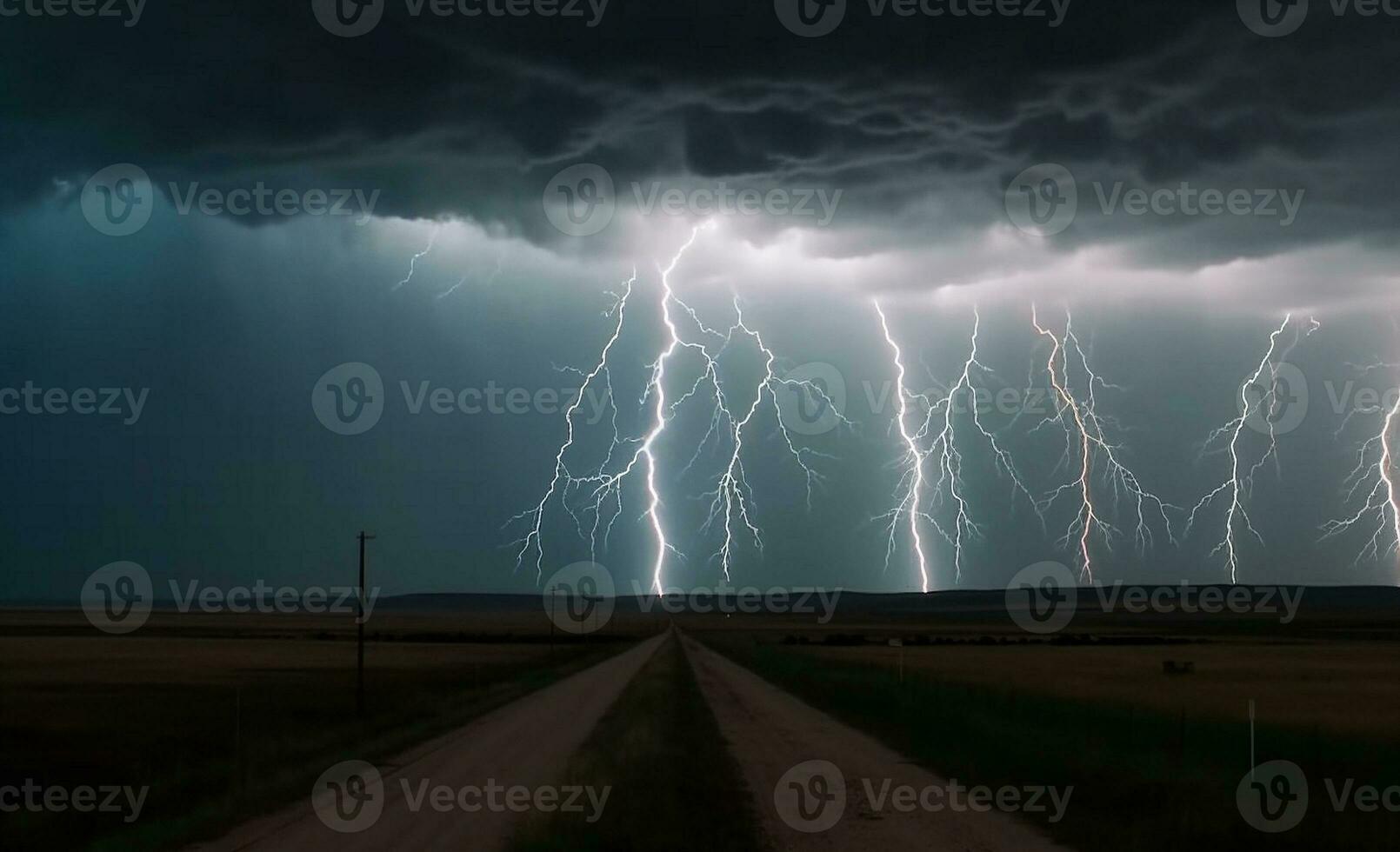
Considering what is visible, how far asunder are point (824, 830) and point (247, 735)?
17.4 metres

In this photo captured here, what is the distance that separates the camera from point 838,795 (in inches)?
629

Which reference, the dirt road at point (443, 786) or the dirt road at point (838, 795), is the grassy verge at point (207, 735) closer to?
the dirt road at point (443, 786)

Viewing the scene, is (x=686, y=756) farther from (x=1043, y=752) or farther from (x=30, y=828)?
(x=30, y=828)

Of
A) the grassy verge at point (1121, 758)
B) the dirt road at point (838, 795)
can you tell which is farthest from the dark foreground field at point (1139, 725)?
the dirt road at point (838, 795)

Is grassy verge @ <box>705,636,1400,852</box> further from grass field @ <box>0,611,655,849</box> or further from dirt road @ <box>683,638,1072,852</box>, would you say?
grass field @ <box>0,611,655,849</box>

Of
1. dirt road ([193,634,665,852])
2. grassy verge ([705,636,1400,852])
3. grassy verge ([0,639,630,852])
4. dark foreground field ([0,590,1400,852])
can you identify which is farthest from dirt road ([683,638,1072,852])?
grassy verge ([0,639,630,852])

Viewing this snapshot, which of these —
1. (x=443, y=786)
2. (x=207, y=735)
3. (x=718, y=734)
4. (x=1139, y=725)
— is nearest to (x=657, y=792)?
(x=443, y=786)

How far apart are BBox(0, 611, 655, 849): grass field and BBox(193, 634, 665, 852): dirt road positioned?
79 centimetres

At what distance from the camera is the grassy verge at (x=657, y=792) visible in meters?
12.5

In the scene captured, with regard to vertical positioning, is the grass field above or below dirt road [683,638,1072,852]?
above

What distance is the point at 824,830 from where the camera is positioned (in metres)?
13.3

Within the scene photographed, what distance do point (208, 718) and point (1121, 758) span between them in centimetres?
2249

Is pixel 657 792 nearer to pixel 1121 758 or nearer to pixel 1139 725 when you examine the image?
pixel 1121 758

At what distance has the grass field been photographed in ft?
52.1
